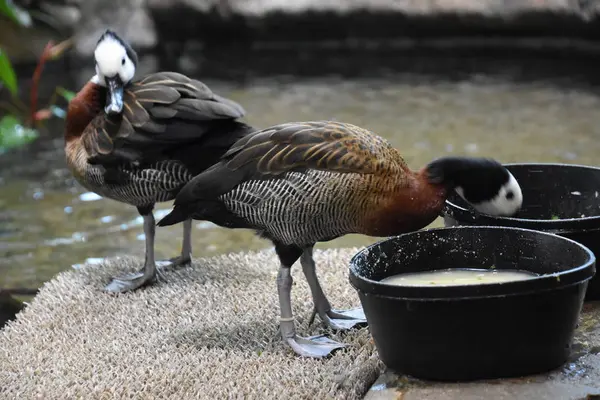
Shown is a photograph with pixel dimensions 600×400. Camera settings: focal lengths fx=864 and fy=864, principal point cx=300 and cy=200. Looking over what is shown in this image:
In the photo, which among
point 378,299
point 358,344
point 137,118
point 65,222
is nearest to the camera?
point 378,299

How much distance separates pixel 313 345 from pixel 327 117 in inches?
188

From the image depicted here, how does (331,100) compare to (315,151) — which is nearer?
(315,151)

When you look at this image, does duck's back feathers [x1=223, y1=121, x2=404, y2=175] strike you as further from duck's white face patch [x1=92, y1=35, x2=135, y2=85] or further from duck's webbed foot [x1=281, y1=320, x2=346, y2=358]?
duck's white face patch [x1=92, y1=35, x2=135, y2=85]

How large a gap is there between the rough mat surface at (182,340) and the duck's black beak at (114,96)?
785 millimetres

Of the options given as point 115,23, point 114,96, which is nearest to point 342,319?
point 114,96

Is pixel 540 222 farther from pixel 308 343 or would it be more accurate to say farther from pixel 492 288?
pixel 308 343

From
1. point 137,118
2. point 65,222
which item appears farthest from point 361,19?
point 137,118

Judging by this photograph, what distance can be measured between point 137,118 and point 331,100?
4903mm

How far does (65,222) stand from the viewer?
17.4ft

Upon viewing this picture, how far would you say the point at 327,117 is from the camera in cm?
749

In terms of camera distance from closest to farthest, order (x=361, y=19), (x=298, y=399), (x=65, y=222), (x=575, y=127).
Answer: (x=298, y=399) < (x=65, y=222) < (x=575, y=127) < (x=361, y=19)

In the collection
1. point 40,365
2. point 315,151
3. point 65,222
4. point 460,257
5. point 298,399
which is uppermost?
point 315,151

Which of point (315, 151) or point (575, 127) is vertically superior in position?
point (315, 151)

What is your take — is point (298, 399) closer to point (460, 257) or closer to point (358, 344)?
point (358, 344)
